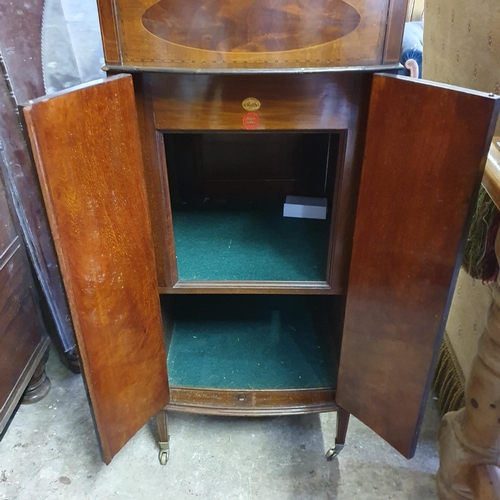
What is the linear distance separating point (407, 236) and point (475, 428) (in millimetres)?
498

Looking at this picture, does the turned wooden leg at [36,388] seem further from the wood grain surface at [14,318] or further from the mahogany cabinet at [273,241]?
the mahogany cabinet at [273,241]

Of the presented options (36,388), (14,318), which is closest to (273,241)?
(14,318)

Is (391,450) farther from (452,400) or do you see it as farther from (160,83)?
(160,83)

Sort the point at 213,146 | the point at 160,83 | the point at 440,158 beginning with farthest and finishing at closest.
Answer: the point at 213,146
the point at 160,83
the point at 440,158

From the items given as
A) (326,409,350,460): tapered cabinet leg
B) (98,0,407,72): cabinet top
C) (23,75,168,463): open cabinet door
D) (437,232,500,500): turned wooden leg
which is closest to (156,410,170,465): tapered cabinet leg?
(23,75,168,463): open cabinet door

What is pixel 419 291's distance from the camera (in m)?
0.84

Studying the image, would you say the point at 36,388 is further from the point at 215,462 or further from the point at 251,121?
the point at 251,121

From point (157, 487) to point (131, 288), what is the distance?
23.4 inches

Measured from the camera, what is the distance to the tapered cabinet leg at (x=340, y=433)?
1.17 m

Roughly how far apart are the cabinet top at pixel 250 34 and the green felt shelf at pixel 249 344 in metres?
0.75

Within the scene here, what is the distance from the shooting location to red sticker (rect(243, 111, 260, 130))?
0.85 metres

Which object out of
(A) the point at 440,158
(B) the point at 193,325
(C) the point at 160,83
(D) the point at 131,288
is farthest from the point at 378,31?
(B) the point at 193,325

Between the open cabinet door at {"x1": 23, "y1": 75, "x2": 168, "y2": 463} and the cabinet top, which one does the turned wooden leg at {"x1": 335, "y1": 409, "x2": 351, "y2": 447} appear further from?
the cabinet top

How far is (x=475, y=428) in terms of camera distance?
3.33 ft
